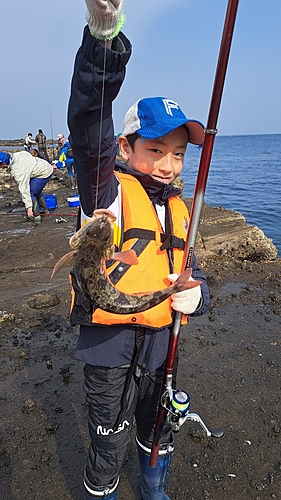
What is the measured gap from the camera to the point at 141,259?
2598mm

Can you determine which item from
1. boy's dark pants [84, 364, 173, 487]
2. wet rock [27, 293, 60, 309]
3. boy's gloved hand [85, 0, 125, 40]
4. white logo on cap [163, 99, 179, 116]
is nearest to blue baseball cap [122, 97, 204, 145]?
white logo on cap [163, 99, 179, 116]

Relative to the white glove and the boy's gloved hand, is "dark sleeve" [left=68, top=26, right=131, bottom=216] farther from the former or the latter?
the white glove

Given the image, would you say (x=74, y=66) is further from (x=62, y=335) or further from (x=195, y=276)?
(x=62, y=335)

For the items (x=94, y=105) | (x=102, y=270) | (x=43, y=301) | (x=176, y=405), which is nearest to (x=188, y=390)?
(x=176, y=405)

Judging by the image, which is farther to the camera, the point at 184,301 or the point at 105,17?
the point at 184,301

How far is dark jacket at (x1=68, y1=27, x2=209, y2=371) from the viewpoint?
6.41 feet

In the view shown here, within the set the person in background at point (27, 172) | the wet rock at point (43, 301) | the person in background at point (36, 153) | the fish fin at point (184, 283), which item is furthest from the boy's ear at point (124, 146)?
the person in background at point (36, 153)

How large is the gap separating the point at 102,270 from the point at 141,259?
13.4 inches

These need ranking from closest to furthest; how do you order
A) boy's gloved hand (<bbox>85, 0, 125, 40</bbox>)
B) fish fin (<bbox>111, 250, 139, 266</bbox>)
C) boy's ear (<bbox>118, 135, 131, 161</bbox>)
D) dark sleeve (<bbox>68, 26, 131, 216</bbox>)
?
boy's gloved hand (<bbox>85, 0, 125, 40</bbox>) < dark sleeve (<bbox>68, 26, 131, 216</bbox>) < fish fin (<bbox>111, 250, 139, 266</bbox>) < boy's ear (<bbox>118, 135, 131, 161</bbox>)

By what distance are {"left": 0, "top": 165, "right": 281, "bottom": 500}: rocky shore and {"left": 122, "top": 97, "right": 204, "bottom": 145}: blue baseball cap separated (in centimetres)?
317

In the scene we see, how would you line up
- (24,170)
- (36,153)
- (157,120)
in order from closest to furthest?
(157,120) → (24,170) → (36,153)

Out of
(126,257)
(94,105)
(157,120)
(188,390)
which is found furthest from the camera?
(188,390)

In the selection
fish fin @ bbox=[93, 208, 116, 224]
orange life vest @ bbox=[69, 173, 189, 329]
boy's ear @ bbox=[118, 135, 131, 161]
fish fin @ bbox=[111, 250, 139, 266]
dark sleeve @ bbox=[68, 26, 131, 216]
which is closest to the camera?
dark sleeve @ bbox=[68, 26, 131, 216]

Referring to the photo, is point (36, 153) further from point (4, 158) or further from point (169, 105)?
point (169, 105)
